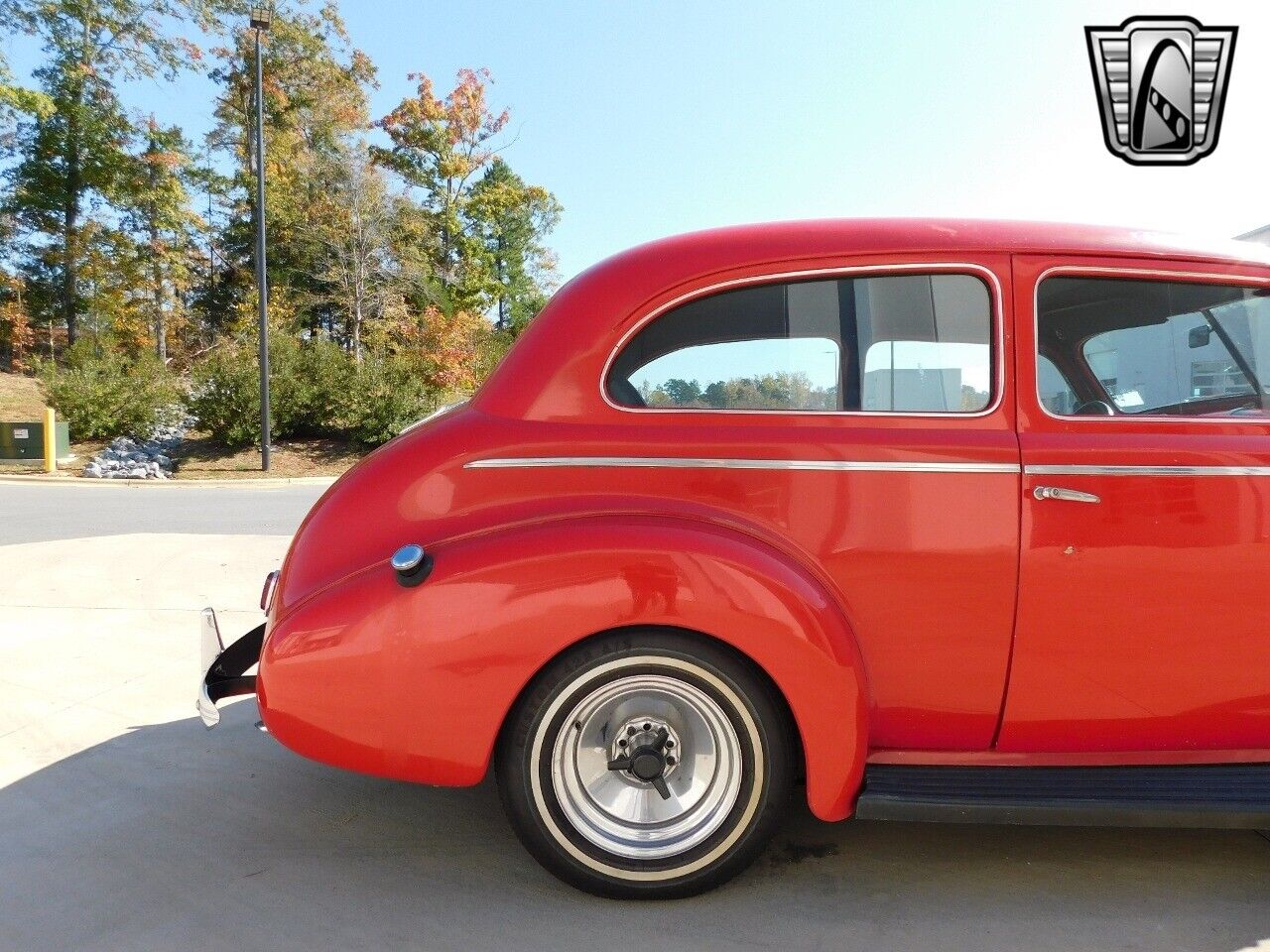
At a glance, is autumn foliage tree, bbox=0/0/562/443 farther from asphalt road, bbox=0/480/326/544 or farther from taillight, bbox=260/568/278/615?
taillight, bbox=260/568/278/615

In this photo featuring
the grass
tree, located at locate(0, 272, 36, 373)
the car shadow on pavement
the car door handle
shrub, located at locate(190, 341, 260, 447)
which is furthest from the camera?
tree, located at locate(0, 272, 36, 373)

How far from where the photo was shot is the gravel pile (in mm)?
16672

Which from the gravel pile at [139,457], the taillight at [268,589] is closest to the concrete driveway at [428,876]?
the taillight at [268,589]

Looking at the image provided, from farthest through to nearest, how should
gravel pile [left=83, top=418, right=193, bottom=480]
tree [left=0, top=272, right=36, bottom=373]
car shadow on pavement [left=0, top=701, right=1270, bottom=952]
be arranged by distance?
tree [left=0, top=272, right=36, bottom=373], gravel pile [left=83, top=418, right=193, bottom=480], car shadow on pavement [left=0, top=701, right=1270, bottom=952]

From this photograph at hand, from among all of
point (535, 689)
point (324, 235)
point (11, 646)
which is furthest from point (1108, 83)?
point (324, 235)

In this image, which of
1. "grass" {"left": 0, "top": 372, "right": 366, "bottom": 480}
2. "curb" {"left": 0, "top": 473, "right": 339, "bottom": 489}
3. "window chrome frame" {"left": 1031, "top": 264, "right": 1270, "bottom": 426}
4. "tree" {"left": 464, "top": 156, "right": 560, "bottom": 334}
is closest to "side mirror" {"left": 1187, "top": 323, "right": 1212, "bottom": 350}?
"window chrome frame" {"left": 1031, "top": 264, "right": 1270, "bottom": 426}

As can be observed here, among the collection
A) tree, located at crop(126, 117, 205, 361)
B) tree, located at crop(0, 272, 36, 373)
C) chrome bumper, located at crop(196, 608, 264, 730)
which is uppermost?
tree, located at crop(126, 117, 205, 361)

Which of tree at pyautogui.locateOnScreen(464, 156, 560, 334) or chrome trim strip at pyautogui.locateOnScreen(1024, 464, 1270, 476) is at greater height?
tree at pyautogui.locateOnScreen(464, 156, 560, 334)

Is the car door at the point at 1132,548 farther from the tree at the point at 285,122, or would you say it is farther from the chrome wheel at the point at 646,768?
the tree at the point at 285,122

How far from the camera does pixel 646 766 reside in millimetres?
2270

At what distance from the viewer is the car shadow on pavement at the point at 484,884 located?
211 centimetres

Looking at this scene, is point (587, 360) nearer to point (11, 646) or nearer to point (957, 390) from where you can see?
point (957, 390)

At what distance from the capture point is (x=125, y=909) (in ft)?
7.28

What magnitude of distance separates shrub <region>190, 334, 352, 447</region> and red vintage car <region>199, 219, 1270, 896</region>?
61.1ft
